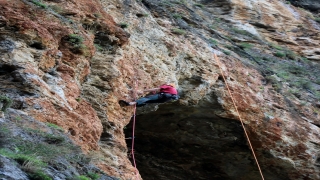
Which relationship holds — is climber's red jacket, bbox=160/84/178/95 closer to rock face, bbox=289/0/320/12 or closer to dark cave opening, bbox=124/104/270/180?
dark cave opening, bbox=124/104/270/180

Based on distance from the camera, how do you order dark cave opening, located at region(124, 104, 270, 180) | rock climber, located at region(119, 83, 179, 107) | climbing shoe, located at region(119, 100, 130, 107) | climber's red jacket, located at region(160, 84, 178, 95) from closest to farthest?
climbing shoe, located at region(119, 100, 130, 107) → rock climber, located at region(119, 83, 179, 107) → climber's red jacket, located at region(160, 84, 178, 95) → dark cave opening, located at region(124, 104, 270, 180)

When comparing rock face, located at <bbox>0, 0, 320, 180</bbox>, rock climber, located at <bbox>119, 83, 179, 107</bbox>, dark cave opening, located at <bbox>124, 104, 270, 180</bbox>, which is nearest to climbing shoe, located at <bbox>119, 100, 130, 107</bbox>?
rock face, located at <bbox>0, 0, 320, 180</bbox>

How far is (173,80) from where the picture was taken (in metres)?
11.5

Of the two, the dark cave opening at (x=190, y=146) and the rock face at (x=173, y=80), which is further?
the dark cave opening at (x=190, y=146)

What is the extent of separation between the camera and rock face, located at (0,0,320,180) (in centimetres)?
748

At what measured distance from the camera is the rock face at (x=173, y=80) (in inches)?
294

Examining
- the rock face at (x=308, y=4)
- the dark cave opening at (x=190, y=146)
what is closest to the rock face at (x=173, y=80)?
the dark cave opening at (x=190, y=146)

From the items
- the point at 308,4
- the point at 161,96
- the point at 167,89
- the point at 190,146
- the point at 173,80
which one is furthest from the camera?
the point at 308,4

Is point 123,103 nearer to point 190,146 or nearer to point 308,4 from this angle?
point 190,146

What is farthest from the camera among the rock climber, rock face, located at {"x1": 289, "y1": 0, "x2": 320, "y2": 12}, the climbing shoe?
rock face, located at {"x1": 289, "y1": 0, "x2": 320, "y2": 12}

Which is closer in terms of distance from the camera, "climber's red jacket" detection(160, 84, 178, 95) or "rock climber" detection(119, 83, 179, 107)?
"rock climber" detection(119, 83, 179, 107)

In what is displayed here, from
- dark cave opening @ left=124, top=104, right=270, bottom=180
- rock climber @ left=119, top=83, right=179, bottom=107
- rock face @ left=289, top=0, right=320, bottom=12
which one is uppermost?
rock climber @ left=119, top=83, right=179, bottom=107

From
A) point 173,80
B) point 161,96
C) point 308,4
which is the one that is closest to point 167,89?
point 161,96

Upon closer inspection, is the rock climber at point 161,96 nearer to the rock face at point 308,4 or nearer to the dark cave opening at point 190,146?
the dark cave opening at point 190,146
